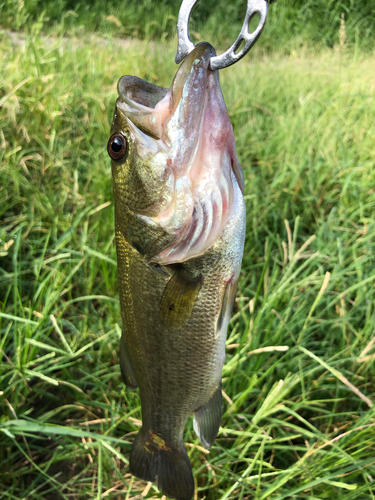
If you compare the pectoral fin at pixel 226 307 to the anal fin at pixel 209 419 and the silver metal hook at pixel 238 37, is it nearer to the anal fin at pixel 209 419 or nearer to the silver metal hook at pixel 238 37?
the anal fin at pixel 209 419

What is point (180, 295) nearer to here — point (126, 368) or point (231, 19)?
point (126, 368)

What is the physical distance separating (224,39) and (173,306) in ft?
18.3

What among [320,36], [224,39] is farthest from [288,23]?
[224,39]

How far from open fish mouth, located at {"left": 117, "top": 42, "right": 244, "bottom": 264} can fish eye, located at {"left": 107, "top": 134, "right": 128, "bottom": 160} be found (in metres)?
0.04

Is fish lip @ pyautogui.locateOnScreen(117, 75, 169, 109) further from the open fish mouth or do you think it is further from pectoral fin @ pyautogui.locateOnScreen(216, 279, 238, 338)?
pectoral fin @ pyautogui.locateOnScreen(216, 279, 238, 338)

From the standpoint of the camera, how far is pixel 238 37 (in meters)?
0.55

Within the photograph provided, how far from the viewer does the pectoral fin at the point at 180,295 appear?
718mm

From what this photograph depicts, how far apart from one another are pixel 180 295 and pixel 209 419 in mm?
357

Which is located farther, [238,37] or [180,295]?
[180,295]

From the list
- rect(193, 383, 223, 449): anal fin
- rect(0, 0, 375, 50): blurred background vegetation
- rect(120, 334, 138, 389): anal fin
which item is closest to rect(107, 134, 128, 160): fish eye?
rect(120, 334, 138, 389): anal fin

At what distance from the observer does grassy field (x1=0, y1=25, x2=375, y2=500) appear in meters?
1.08

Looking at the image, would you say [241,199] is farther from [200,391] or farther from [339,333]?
[339,333]

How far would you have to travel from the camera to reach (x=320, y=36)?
553cm

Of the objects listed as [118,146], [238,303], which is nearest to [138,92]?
[118,146]
